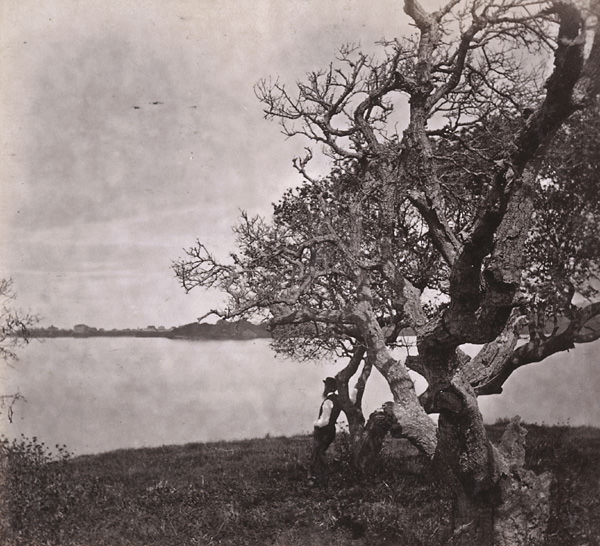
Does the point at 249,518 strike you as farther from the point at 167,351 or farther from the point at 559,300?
the point at 167,351

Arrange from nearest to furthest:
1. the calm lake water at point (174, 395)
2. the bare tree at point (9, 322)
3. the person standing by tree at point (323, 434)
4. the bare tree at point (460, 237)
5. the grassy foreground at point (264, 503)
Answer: the bare tree at point (460, 237) < the grassy foreground at point (264, 503) < the person standing by tree at point (323, 434) < the bare tree at point (9, 322) < the calm lake water at point (174, 395)

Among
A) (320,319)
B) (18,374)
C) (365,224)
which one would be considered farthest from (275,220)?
(18,374)

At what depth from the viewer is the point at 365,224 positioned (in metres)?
12.8

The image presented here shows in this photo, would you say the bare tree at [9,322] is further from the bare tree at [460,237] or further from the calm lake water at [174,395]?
the bare tree at [460,237]

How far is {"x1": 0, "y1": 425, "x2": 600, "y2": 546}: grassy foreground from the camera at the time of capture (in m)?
8.72

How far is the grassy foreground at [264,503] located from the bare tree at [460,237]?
1136 mm

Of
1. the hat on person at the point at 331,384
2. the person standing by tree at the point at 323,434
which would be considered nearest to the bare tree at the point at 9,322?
the person standing by tree at the point at 323,434

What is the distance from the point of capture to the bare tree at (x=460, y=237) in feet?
19.0

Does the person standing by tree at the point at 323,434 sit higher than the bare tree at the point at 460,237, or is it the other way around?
the bare tree at the point at 460,237

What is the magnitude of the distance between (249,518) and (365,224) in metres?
7.06

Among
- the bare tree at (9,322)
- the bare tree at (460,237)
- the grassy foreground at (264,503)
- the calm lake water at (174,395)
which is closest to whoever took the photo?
the bare tree at (460,237)

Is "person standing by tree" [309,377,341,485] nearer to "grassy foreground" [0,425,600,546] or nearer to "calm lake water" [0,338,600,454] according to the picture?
"grassy foreground" [0,425,600,546]

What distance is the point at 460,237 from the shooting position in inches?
380

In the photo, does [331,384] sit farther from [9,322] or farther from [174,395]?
[174,395]
